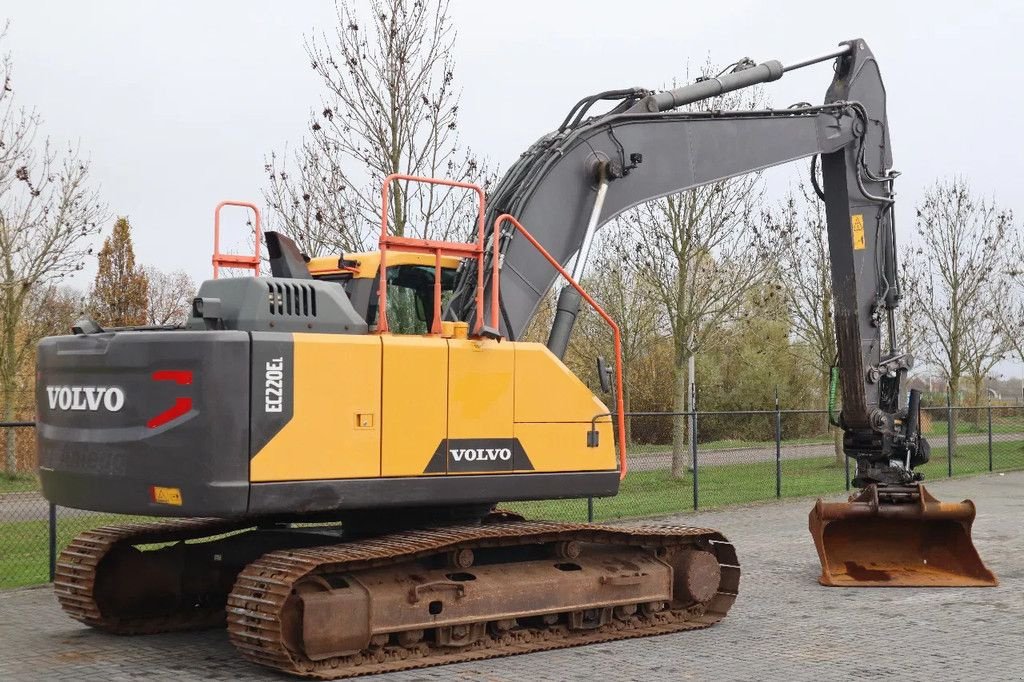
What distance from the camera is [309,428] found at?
7582 mm

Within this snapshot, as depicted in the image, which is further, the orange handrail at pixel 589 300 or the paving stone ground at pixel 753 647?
the orange handrail at pixel 589 300

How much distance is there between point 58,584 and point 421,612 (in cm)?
310

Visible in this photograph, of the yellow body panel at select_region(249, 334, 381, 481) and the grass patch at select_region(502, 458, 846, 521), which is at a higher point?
the yellow body panel at select_region(249, 334, 381, 481)

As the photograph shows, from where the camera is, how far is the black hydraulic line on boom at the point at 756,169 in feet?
31.3

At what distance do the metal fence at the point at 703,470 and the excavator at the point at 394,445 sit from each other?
10.9 feet

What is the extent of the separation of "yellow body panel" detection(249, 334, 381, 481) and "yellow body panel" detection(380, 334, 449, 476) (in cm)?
7

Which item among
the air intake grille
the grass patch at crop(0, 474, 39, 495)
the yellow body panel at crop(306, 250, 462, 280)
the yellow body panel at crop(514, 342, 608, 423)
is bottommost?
the grass patch at crop(0, 474, 39, 495)

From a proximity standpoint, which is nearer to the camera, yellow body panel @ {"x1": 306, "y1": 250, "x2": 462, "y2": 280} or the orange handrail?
yellow body panel @ {"x1": 306, "y1": 250, "x2": 462, "y2": 280}

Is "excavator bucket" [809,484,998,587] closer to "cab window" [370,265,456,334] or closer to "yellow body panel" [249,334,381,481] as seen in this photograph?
"cab window" [370,265,456,334]

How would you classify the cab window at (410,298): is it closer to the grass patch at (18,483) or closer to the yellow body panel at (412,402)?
the yellow body panel at (412,402)

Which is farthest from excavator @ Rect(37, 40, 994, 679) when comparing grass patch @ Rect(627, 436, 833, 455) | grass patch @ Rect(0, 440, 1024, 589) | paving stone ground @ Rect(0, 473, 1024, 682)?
grass patch @ Rect(627, 436, 833, 455)

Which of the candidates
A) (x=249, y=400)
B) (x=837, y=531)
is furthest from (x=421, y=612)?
(x=837, y=531)

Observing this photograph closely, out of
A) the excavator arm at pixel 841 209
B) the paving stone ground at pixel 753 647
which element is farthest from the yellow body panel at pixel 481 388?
the paving stone ground at pixel 753 647

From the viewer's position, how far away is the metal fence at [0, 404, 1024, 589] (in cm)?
1414
